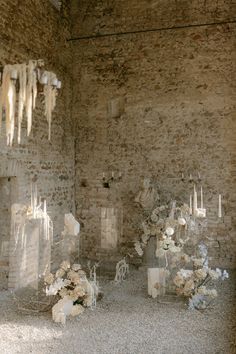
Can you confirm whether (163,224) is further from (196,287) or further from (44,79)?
(44,79)

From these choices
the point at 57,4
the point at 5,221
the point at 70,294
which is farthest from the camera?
the point at 57,4

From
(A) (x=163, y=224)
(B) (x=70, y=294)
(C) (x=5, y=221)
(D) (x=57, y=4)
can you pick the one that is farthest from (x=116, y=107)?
(B) (x=70, y=294)

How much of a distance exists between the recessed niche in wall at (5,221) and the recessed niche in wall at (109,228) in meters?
2.73

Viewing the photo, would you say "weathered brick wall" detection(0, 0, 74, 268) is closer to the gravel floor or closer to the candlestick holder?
the gravel floor

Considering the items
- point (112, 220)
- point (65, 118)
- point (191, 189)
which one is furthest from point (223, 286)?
point (65, 118)

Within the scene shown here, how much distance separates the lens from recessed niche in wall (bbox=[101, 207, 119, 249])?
30.9 ft

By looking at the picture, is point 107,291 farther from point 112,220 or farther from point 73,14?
point 73,14

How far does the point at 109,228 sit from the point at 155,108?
113 inches

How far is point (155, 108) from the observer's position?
30.2 ft

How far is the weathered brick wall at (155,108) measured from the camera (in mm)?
8812

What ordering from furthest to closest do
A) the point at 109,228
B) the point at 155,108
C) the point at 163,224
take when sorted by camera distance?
the point at 109,228
the point at 155,108
the point at 163,224

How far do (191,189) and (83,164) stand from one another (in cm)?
255

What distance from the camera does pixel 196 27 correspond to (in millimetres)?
8969

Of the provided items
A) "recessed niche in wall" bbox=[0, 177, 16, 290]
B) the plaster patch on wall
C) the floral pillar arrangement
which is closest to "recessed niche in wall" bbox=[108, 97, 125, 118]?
the plaster patch on wall
